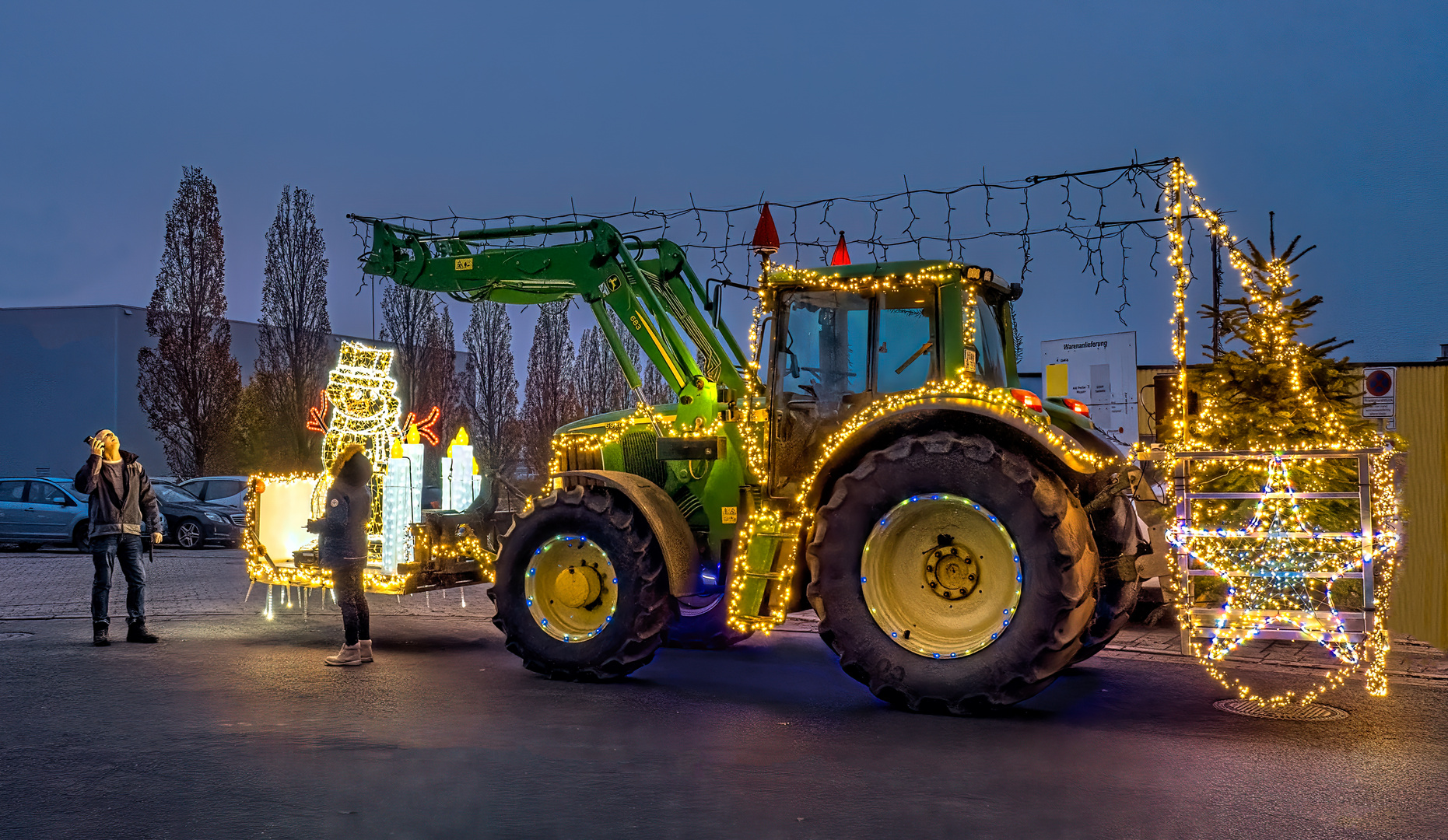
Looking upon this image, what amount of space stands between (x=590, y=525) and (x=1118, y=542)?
147 inches

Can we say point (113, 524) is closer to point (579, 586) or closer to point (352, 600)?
point (352, 600)

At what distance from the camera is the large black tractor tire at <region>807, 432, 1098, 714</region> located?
22.7 feet

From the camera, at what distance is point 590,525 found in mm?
8711

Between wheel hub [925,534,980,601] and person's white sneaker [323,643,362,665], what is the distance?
459cm

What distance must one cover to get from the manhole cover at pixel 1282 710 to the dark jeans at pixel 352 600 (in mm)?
6334

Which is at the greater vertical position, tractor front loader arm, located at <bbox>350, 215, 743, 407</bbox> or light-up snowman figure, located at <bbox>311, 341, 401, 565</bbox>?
tractor front loader arm, located at <bbox>350, 215, 743, 407</bbox>

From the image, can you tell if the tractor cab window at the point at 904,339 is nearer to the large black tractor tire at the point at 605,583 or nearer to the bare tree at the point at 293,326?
the large black tractor tire at the point at 605,583

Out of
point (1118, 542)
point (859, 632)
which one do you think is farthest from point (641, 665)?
point (1118, 542)

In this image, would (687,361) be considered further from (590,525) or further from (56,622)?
(56,622)

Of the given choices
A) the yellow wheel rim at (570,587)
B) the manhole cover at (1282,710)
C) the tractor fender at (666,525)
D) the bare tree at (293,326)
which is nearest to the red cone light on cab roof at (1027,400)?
the manhole cover at (1282,710)

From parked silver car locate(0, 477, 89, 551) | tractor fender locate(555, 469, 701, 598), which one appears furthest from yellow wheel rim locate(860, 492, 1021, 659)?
parked silver car locate(0, 477, 89, 551)

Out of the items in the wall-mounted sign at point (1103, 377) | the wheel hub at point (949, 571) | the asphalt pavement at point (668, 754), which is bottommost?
the asphalt pavement at point (668, 754)

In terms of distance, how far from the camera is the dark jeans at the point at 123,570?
34.5ft

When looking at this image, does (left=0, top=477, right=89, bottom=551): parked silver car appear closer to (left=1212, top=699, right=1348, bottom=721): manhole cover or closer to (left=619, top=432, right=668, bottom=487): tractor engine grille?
(left=619, top=432, right=668, bottom=487): tractor engine grille
